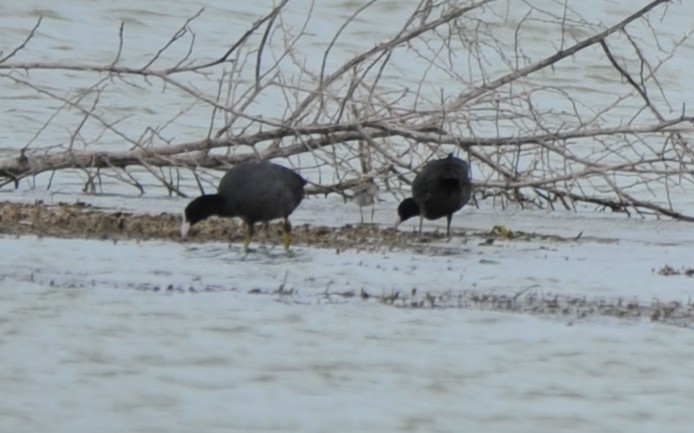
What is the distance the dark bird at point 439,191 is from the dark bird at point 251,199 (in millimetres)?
1234

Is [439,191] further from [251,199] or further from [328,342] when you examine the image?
[328,342]

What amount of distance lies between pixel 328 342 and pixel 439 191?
4.90 metres

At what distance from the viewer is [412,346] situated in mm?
7617

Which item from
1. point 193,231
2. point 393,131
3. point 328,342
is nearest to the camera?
point 328,342

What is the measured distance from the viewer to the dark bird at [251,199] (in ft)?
36.7

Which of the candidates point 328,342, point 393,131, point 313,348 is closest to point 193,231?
point 393,131

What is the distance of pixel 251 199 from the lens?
1115 cm

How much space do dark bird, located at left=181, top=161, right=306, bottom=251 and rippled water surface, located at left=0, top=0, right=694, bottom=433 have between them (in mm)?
348

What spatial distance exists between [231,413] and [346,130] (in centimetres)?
647

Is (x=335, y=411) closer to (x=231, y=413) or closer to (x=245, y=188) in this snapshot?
(x=231, y=413)

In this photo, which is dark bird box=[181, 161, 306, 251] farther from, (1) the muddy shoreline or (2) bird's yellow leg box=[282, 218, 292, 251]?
(1) the muddy shoreline

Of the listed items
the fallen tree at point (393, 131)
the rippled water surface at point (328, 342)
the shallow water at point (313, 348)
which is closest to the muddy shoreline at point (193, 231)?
the rippled water surface at point (328, 342)

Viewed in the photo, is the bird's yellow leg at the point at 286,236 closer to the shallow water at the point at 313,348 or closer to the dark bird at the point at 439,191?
the shallow water at the point at 313,348

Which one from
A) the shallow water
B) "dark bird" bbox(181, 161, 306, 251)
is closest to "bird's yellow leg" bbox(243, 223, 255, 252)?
"dark bird" bbox(181, 161, 306, 251)
